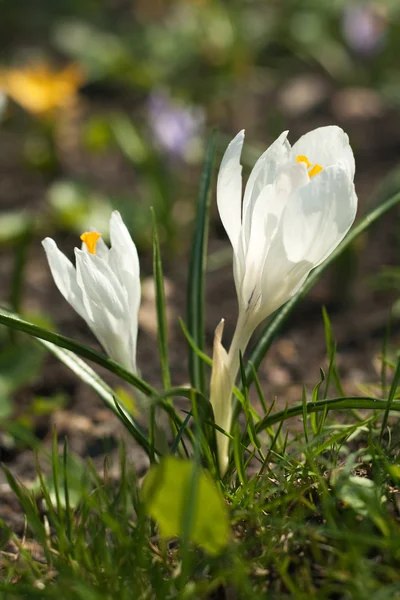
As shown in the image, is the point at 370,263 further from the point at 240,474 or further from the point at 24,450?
the point at 240,474

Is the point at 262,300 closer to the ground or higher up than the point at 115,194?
closer to the ground

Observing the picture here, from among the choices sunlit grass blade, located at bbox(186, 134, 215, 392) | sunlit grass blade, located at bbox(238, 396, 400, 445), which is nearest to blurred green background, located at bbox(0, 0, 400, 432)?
sunlit grass blade, located at bbox(186, 134, 215, 392)

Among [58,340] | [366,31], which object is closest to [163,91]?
[366,31]

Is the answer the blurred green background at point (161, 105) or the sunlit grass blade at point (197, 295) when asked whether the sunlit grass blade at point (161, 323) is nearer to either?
the sunlit grass blade at point (197, 295)

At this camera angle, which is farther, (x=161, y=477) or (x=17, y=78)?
(x=17, y=78)

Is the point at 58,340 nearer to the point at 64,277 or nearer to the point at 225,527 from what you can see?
the point at 64,277

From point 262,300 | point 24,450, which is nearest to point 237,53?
point 24,450
